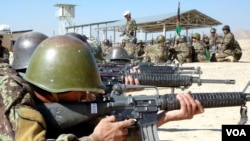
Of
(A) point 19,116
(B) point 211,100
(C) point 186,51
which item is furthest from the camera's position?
(C) point 186,51

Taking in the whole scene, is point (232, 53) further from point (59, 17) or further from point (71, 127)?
point (59, 17)

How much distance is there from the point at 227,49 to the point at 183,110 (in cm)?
1630

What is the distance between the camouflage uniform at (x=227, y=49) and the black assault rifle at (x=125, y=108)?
15395 mm

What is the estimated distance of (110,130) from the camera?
107 inches

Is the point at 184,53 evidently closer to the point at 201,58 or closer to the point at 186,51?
the point at 186,51

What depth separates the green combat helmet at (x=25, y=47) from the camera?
5.47 m

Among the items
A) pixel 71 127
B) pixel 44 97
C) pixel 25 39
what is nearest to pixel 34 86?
pixel 44 97

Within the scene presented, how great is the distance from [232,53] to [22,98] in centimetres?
1752

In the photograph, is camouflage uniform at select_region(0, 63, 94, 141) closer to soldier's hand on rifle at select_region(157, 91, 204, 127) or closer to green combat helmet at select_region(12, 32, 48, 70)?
soldier's hand on rifle at select_region(157, 91, 204, 127)

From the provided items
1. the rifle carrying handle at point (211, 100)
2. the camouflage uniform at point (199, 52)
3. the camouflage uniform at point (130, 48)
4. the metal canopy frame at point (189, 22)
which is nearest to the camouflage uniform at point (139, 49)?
the camouflage uniform at point (130, 48)

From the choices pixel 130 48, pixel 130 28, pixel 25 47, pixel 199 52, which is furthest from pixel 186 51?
pixel 25 47

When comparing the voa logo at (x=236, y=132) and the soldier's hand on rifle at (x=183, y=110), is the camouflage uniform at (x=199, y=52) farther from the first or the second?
the soldier's hand on rifle at (x=183, y=110)

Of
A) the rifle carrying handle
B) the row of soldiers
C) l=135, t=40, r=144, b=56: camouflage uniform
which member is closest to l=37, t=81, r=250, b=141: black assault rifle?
the rifle carrying handle

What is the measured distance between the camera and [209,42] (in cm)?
2255
